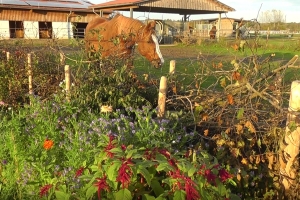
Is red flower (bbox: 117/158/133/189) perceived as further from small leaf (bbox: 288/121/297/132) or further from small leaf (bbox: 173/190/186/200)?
small leaf (bbox: 288/121/297/132)

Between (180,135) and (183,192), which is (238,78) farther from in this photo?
(183,192)

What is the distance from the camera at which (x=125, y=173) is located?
1979 mm

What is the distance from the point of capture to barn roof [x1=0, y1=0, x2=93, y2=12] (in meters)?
28.6

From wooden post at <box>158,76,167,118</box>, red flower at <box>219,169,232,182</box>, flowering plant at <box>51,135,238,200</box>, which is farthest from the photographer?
wooden post at <box>158,76,167,118</box>

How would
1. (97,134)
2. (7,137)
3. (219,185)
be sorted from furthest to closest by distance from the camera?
(7,137), (97,134), (219,185)

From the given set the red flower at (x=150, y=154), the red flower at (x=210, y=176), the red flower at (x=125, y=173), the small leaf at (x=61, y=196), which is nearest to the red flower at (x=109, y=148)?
the red flower at (x=125, y=173)

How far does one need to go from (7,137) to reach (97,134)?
46.2 inches

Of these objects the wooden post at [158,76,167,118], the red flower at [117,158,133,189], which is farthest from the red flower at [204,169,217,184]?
the wooden post at [158,76,167,118]

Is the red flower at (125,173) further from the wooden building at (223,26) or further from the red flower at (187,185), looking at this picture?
the wooden building at (223,26)

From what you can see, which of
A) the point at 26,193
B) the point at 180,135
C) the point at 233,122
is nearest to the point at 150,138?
the point at 180,135

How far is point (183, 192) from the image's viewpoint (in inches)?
78.8

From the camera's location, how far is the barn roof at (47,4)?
93.8 ft

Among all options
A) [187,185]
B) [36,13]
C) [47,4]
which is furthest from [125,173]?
[47,4]

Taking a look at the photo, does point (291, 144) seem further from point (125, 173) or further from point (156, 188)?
point (125, 173)
